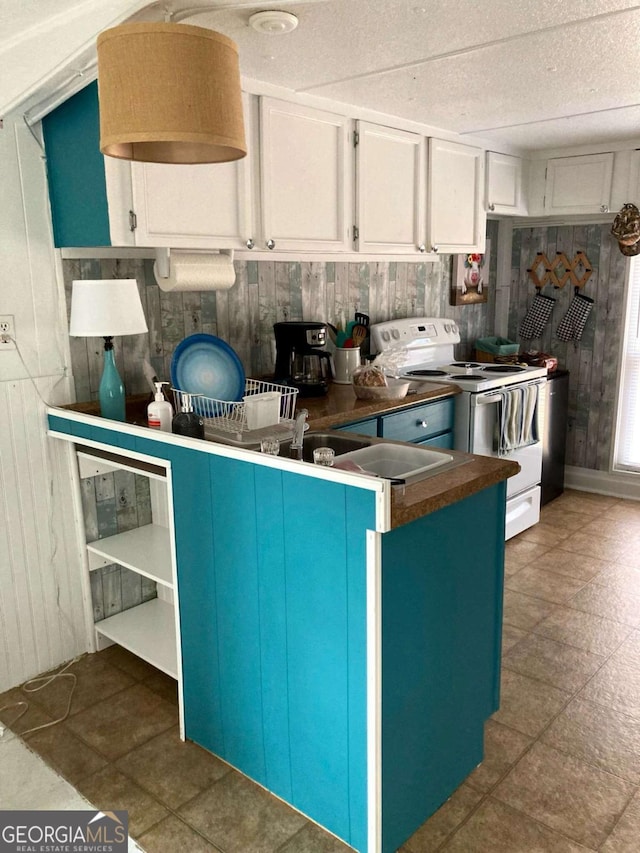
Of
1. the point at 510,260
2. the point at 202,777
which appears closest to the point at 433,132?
the point at 510,260

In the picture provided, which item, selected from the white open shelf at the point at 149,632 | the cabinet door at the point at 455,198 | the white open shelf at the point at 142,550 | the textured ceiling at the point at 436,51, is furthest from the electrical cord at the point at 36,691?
the cabinet door at the point at 455,198

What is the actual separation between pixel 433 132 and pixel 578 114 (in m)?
0.71

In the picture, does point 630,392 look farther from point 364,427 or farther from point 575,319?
point 364,427

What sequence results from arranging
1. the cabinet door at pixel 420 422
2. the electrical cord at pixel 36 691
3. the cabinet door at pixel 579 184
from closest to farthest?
the electrical cord at pixel 36 691 < the cabinet door at pixel 420 422 < the cabinet door at pixel 579 184

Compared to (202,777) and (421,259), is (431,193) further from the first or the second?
(202,777)

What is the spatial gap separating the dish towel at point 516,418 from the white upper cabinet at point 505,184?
1.12 meters

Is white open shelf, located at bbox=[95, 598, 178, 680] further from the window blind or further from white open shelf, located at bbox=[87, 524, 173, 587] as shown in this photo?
the window blind

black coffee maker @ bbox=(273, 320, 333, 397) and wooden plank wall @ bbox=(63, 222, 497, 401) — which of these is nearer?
wooden plank wall @ bbox=(63, 222, 497, 401)

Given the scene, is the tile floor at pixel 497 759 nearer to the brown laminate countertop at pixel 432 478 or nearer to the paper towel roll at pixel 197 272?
the brown laminate countertop at pixel 432 478

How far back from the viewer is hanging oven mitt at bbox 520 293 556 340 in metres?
5.10

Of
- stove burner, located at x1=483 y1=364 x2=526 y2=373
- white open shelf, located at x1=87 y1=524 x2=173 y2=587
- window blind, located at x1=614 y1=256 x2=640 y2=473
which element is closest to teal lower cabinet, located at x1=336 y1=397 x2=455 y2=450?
stove burner, located at x1=483 y1=364 x2=526 y2=373

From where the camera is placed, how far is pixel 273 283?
11.4 ft

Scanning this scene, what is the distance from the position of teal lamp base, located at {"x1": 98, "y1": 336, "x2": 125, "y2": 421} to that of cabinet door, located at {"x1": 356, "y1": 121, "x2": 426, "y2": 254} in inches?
53.4

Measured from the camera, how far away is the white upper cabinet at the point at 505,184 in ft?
13.7
